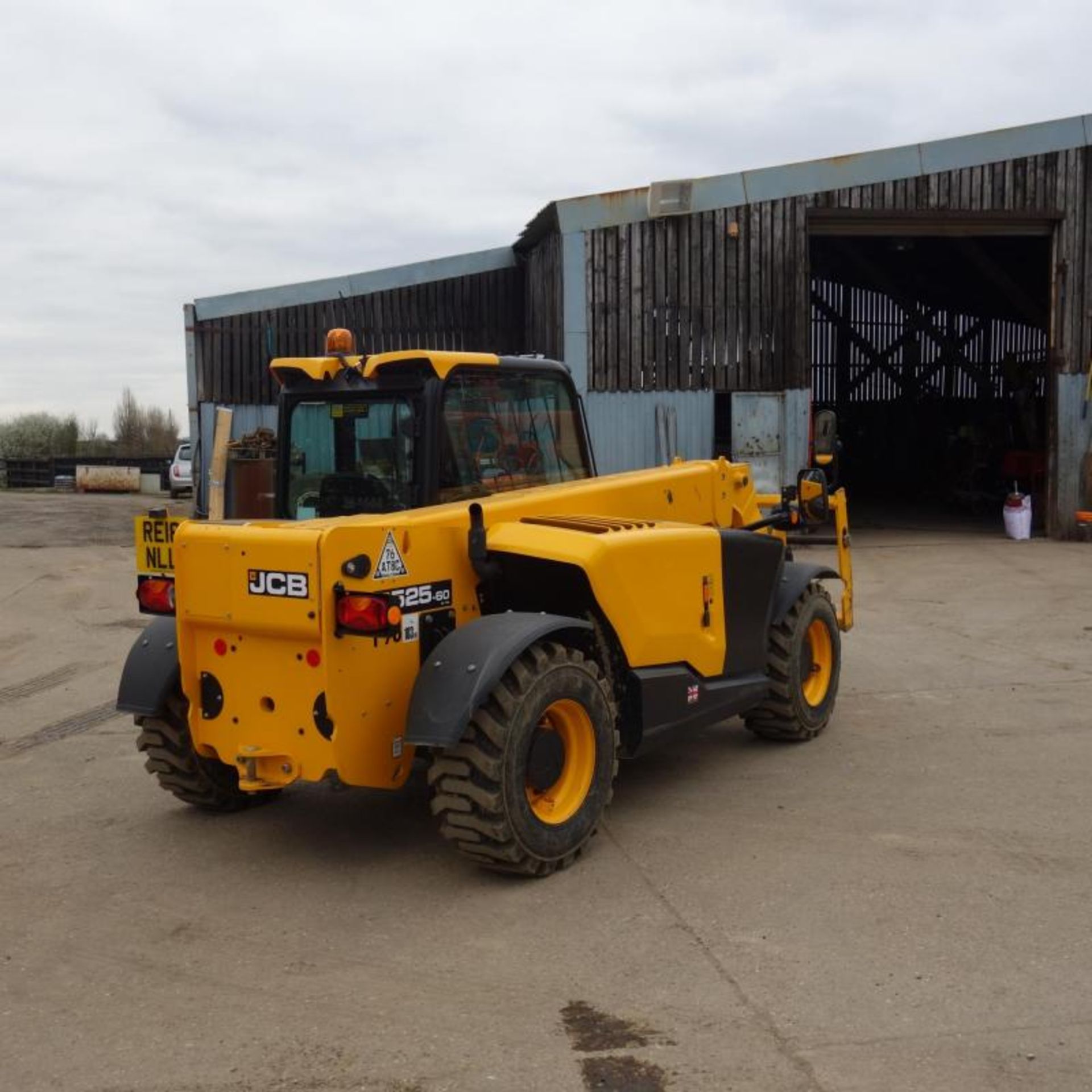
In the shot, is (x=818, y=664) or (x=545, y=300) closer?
(x=818, y=664)

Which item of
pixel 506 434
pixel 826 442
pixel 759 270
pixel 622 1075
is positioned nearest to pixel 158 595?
pixel 506 434

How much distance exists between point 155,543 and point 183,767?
3.48ft

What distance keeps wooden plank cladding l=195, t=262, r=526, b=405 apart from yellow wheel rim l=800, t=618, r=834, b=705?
1180 centimetres

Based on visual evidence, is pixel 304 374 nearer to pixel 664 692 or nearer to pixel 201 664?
pixel 201 664

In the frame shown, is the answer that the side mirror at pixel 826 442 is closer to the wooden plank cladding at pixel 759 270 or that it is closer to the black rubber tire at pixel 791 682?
the black rubber tire at pixel 791 682

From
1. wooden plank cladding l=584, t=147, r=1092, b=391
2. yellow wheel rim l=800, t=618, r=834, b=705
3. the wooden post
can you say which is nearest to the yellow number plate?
yellow wheel rim l=800, t=618, r=834, b=705

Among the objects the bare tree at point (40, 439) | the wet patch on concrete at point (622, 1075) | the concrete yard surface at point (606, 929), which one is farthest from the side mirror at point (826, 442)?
the bare tree at point (40, 439)

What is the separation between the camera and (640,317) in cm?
1727

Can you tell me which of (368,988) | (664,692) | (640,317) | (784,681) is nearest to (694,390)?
(640,317)

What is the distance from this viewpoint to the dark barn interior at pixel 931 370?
22.6 m

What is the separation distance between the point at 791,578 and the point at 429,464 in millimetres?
2583

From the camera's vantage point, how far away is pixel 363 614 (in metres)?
4.66

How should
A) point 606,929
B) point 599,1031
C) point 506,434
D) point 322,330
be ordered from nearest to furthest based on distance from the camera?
point 599,1031, point 606,929, point 506,434, point 322,330

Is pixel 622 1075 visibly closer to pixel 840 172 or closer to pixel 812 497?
pixel 812 497
